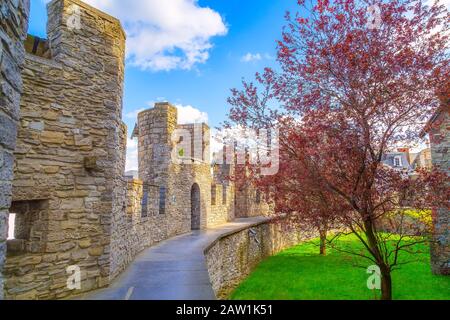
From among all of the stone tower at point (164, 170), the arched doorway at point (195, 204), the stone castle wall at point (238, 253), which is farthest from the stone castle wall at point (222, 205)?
the stone tower at point (164, 170)

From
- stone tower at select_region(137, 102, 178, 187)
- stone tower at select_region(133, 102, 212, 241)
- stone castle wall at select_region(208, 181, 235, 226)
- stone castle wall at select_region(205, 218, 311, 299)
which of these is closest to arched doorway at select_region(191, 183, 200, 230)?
stone tower at select_region(133, 102, 212, 241)

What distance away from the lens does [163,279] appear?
221 inches

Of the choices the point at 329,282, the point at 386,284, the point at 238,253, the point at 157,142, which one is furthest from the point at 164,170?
the point at 386,284

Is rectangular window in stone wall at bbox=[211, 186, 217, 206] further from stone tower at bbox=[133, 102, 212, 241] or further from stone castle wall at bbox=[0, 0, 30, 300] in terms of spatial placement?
stone castle wall at bbox=[0, 0, 30, 300]

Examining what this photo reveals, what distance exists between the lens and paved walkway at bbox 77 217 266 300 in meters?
4.74

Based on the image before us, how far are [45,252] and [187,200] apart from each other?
26.9 feet

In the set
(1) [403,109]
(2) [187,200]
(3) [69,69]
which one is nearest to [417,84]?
(1) [403,109]

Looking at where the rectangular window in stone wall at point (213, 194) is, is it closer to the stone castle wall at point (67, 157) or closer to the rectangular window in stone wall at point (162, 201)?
the rectangular window in stone wall at point (162, 201)

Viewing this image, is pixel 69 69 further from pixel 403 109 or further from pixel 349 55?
pixel 403 109

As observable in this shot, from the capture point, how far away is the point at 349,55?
17.2 feet

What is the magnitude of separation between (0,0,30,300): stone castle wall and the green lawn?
648cm

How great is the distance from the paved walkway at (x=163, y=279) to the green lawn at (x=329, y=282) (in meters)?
2.61

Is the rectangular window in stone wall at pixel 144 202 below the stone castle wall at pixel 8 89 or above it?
A: below

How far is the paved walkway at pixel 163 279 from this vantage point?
474 cm
